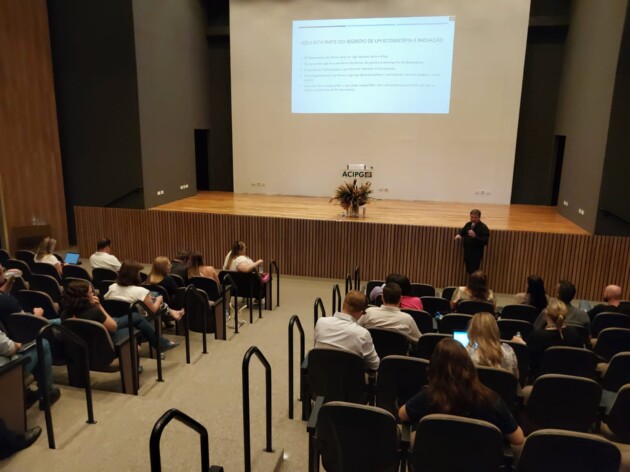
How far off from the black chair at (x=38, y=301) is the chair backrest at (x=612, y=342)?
4.96 m

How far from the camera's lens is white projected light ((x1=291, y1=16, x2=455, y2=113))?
420 inches

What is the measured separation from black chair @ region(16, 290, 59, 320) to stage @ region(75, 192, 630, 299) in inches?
174

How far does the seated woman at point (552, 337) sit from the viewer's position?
3.65 metres

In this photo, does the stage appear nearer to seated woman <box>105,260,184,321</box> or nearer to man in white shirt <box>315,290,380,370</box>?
seated woman <box>105,260,184,321</box>

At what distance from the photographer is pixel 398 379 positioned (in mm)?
3025

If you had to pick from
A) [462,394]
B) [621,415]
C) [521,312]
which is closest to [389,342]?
[462,394]

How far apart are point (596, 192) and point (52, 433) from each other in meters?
8.16

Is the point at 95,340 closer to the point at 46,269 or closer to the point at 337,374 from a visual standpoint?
the point at 337,374

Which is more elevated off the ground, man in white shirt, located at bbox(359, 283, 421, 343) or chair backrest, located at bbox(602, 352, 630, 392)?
man in white shirt, located at bbox(359, 283, 421, 343)

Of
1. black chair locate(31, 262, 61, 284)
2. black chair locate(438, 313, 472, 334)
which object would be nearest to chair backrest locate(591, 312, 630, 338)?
black chair locate(438, 313, 472, 334)

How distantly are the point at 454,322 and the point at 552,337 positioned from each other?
0.81 meters

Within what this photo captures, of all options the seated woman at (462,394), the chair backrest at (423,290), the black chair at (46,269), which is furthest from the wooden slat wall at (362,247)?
the seated woman at (462,394)

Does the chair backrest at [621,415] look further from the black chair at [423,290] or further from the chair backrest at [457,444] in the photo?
the black chair at [423,290]

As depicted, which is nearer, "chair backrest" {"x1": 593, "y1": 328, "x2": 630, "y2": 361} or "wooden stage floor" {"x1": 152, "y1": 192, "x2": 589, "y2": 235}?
"chair backrest" {"x1": 593, "y1": 328, "x2": 630, "y2": 361}
